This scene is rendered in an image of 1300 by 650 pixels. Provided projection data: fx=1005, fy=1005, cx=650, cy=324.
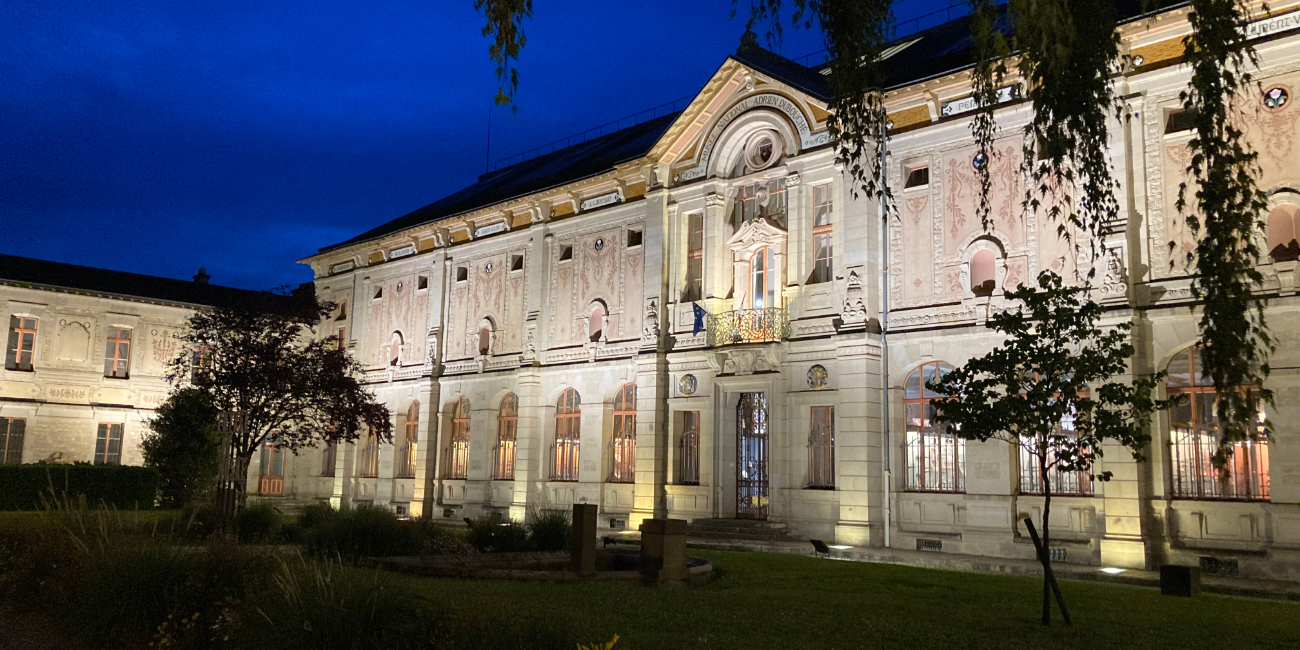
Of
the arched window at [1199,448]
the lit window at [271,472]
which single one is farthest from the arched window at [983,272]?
the lit window at [271,472]

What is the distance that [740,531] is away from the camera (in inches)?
931

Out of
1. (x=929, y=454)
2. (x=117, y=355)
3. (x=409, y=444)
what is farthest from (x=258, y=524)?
(x=117, y=355)

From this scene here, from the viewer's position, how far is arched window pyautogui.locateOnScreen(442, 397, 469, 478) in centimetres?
3402

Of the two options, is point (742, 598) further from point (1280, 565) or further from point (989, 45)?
point (1280, 565)

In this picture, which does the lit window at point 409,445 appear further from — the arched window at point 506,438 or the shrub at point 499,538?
the shrub at point 499,538

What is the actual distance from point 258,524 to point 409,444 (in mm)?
17004

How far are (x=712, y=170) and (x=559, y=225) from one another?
652 cm

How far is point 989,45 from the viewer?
757 centimetres

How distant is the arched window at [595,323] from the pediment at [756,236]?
221 inches

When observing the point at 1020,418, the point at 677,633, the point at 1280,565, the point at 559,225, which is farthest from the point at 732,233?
the point at 677,633

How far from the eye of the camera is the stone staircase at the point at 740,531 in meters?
23.1

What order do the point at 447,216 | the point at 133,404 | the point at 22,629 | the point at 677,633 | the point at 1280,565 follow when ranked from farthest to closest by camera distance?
the point at 133,404, the point at 447,216, the point at 1280,565, the point at 22,629, the point at 677,633

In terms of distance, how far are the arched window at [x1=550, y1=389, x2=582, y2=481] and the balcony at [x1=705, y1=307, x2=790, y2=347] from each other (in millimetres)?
6222

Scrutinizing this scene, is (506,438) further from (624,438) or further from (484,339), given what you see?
(624,438)
